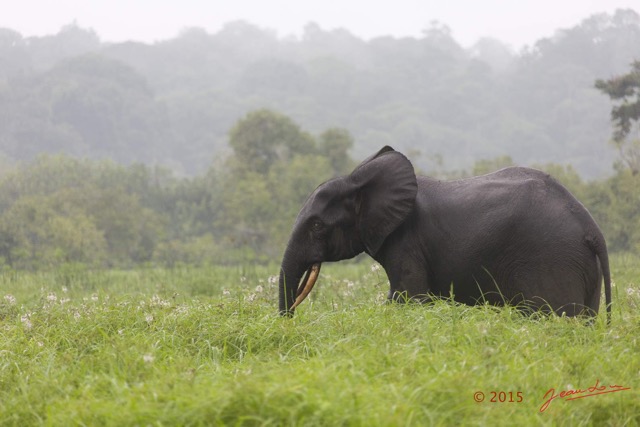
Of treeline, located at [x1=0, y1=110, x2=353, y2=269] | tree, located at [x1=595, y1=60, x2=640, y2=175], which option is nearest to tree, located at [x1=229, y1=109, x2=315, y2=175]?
treeline, located at [x1=0, y1=110, x2=353, y2=269]

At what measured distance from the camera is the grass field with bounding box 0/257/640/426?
14.2ft

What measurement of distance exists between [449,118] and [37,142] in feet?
192

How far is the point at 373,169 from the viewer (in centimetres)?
749

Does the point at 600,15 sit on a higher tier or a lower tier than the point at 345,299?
higher

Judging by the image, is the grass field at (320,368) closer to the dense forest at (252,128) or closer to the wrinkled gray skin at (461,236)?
the wrinkled gray skin at (461,236)

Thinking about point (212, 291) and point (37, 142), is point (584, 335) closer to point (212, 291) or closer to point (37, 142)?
point (212, 291)

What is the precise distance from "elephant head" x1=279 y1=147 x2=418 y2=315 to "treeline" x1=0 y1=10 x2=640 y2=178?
186 ft

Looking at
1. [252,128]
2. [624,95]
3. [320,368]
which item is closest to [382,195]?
[320,368]

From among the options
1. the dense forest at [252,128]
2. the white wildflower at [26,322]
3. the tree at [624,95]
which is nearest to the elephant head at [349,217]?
the white wildflower at [26,322]

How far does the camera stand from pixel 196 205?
155 feet

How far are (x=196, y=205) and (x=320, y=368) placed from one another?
42753 millimetres

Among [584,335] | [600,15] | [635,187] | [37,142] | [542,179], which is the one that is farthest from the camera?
[600,15]

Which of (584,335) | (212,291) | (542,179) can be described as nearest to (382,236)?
(542,179)

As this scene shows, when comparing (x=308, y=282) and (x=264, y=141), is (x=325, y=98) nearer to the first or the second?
(x=264, y=141)
